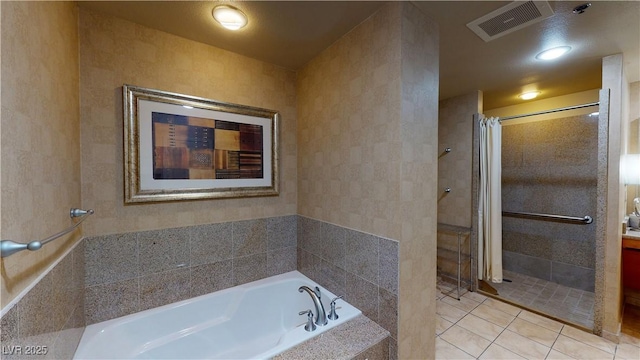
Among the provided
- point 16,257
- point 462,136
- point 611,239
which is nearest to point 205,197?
point 16,257

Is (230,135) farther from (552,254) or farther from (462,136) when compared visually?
(552,254)

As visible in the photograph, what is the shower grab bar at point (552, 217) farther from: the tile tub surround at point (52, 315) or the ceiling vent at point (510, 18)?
the tile tub surround at point (52, 315)

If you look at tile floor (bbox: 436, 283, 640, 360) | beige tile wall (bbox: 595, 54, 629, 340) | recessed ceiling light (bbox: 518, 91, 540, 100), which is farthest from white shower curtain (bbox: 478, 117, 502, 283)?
beige tile wall (bbox: 595, 54, 629, 340)

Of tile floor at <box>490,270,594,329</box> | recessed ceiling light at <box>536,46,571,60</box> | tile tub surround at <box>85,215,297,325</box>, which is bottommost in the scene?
tile floor at <box>490,270,594,329</box>

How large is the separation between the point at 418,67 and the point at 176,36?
69.1 inches

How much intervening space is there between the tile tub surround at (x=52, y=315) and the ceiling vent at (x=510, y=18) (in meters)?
2.57

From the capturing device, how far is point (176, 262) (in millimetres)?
1818

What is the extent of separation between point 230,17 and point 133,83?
0.80m

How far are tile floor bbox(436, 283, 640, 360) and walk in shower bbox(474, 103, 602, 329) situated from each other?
0.30 metres

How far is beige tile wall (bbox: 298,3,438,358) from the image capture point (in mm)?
1444

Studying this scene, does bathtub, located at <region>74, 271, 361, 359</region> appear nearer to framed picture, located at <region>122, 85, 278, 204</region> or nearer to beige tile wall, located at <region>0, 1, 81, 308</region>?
beige tile wall, located at <region>0, 1, 81, 308</region>

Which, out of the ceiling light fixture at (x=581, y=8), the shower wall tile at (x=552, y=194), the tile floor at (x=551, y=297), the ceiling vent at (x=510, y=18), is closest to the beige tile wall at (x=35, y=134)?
the ceiling vent at (x=510, y=18)

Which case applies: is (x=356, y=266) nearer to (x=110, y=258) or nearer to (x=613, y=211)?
(x=110, y=258)

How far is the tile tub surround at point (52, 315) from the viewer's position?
0.69 metres
